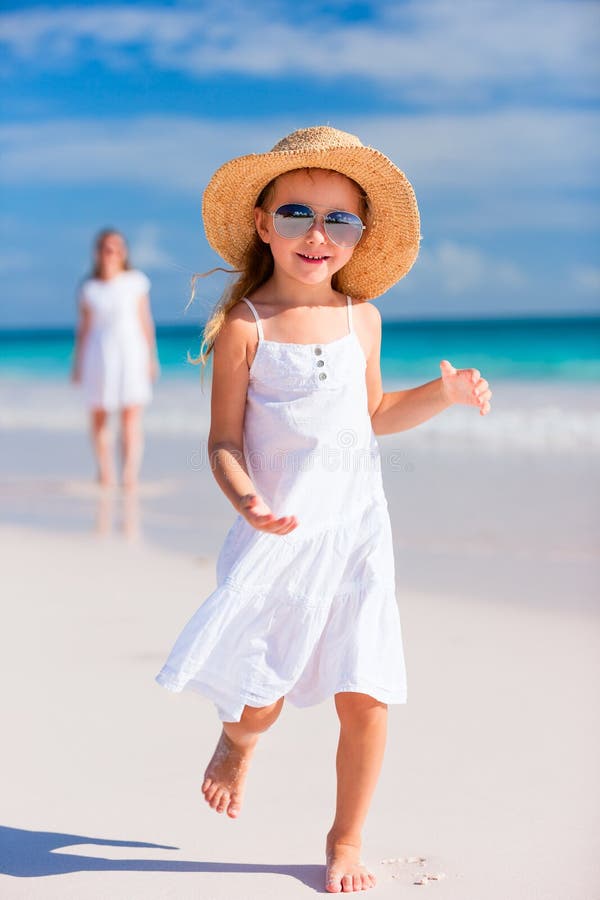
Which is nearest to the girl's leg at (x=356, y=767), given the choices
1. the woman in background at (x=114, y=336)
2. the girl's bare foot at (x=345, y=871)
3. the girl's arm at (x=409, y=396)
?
the girl's bare foot at (x=345, y=871)

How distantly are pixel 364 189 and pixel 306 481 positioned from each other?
2.53ft

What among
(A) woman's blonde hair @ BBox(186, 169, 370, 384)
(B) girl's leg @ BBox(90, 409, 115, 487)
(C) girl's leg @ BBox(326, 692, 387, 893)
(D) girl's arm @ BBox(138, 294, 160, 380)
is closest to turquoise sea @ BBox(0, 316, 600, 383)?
(D) girl's arm @ BBox(138, 294, 160, 380)

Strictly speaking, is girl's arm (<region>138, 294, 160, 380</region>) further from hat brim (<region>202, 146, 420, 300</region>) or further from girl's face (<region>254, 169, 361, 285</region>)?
girl's face (<region>254, 169, 361, 285</region>)

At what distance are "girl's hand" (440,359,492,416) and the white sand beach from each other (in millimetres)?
1035

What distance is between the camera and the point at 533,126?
3391 cm

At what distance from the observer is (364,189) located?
2.99 m

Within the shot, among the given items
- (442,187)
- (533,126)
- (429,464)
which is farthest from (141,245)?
(429,464)

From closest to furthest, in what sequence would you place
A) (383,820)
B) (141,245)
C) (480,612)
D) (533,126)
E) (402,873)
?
(402,873) < (383,820) < (480,612) < (533,126) < (141,245)

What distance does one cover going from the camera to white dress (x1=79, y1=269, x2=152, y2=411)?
9094 mm

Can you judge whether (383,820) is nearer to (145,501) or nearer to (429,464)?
(145,501)

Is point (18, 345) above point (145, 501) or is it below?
above

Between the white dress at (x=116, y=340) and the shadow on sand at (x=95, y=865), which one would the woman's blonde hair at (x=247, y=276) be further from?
the white dress at (x=116, y=340)

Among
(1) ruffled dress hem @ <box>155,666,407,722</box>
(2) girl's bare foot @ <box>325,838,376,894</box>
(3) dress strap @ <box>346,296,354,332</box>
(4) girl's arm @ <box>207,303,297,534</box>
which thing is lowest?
(2) girl's bare foot @ <box>325,838,376,894</box>

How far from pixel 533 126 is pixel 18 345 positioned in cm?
1805
